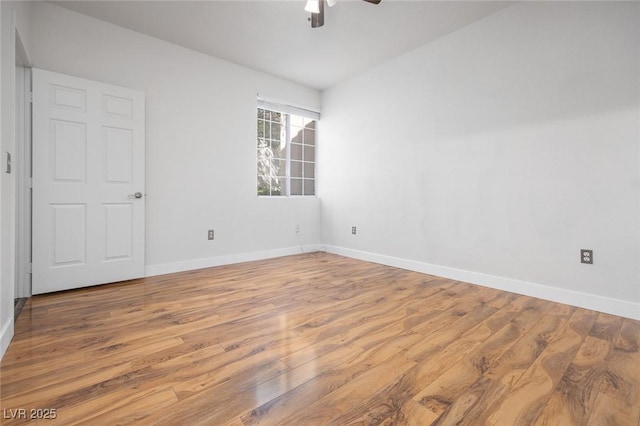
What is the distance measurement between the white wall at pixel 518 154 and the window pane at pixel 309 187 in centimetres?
115

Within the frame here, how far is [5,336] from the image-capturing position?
171 cm

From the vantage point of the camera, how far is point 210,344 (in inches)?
70.7

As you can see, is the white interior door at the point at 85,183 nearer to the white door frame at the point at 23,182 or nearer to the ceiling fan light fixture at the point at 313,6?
the white door frame at the point at 23,182

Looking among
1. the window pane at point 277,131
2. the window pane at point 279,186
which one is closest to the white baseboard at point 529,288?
the window pane at point 279,186

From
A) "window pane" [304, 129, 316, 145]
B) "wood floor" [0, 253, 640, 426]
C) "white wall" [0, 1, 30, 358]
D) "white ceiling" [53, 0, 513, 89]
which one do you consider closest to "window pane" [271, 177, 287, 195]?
"window pane" [304, 129, 316, 145]

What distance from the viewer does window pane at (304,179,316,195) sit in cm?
501

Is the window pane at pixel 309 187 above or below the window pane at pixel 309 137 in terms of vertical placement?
below

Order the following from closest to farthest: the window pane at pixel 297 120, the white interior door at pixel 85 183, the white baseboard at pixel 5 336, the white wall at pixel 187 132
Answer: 1. the white baseboard at pixel 5 336
2. the white interior door at pixel 85 183
3. the white wall at pixel 187 132
4. the window pane at pixel 297 120

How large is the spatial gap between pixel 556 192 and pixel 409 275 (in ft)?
5.31

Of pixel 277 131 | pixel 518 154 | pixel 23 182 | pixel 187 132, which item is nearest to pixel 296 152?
pixel 277 131

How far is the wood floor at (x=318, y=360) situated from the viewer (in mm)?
1240

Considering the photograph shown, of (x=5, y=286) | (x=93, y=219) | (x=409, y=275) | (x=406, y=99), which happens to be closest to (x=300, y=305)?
(x=409, y=275)

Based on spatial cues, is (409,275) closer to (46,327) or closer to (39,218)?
(46,327)

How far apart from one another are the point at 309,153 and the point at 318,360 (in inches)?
153
